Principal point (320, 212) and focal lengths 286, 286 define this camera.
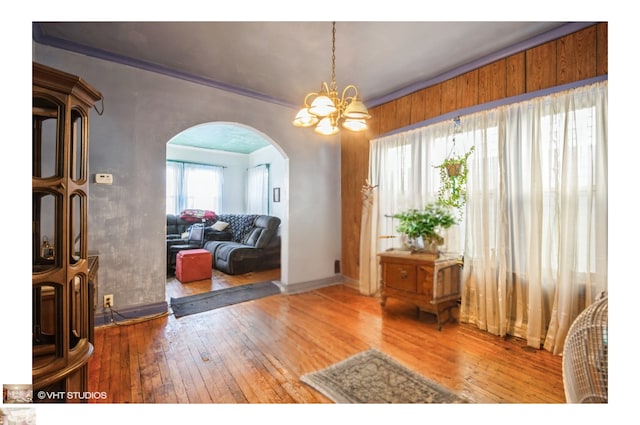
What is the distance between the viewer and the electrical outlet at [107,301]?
8.14 ft

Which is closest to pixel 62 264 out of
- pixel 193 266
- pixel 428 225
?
pixel 428 225

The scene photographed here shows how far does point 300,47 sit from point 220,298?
2.77 m

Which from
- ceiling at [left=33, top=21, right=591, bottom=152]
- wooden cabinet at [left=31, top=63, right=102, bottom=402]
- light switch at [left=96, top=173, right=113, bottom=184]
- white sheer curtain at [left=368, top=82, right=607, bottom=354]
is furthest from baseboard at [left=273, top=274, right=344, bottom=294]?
wooden cabinet at [left=31, top=63, right=102, bottom=402]

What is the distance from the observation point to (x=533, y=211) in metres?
2.24

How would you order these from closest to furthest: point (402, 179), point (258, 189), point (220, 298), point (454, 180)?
point (454, 180)
point (402, 179)
point (220, 298)
point (258, 189)

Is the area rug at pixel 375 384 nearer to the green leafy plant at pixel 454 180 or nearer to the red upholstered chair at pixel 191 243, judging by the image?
the green leafy plant at pixel 454 180

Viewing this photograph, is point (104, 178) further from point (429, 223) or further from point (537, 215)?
point (537, 215)

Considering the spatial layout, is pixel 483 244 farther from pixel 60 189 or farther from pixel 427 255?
pixel 60 189

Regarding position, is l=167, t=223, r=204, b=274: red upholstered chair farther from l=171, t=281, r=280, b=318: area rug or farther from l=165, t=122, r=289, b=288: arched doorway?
l=171, t=281, r=280, b=318: area rug

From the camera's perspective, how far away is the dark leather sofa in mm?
4645

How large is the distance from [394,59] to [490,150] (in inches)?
46.1

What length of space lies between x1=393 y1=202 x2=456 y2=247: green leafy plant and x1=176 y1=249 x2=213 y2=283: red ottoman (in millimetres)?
2951
